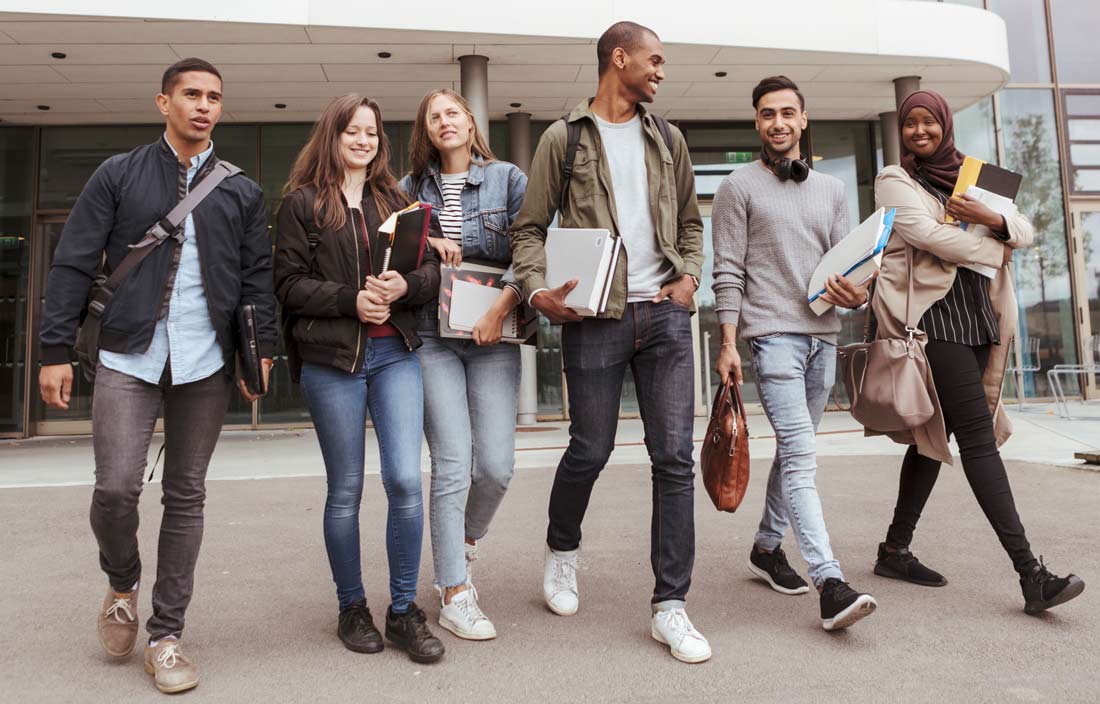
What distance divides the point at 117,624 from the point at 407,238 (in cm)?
158

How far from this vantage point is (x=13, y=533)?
479cm

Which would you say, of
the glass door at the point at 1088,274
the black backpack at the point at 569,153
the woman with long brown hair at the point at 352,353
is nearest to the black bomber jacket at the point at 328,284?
the woman with long brown hair at the point at 352,353

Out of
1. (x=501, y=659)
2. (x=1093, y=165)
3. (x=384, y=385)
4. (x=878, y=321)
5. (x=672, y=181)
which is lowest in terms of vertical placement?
(x=501, y=659)

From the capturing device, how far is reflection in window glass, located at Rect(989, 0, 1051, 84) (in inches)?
496

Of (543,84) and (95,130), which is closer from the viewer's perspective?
(543,84)

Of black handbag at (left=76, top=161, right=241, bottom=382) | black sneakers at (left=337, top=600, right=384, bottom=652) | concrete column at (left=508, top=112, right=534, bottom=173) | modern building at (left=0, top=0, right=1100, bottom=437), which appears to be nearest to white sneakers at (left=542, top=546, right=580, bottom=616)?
black sneakers at (left=337, top=600, right=384, bottom=652)

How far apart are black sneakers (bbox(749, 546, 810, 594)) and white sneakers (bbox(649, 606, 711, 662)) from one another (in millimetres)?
721

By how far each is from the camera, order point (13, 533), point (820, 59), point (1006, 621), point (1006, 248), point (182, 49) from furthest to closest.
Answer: point (820, 59) → point (182, 49) → point (13, 533) → point (1006, 248) → point (1006, 621)

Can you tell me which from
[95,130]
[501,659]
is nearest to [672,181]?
[501,659]

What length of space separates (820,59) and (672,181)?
7.96m

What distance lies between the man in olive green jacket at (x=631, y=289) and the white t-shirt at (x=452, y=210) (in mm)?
269

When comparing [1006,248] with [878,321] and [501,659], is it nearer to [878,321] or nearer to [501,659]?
[878,321]

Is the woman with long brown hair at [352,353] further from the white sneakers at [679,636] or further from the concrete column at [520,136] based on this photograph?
the concrete column at [520,136]

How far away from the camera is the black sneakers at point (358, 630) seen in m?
2.74
